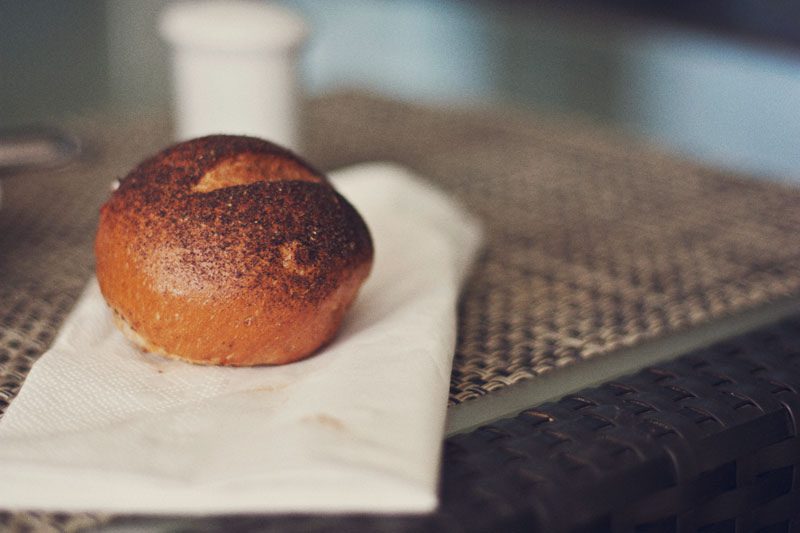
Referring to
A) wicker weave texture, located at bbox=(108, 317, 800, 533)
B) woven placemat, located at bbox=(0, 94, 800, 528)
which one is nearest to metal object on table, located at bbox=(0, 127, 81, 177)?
woven placemat, located at bbox=(0, 94, 800, 528)

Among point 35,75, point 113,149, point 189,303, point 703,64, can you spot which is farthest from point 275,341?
point 35,75

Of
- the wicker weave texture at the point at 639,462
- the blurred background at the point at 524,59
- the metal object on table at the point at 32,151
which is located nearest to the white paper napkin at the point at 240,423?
the wicker weave texture at the point at 639,462

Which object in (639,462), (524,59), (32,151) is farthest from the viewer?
(524,59)

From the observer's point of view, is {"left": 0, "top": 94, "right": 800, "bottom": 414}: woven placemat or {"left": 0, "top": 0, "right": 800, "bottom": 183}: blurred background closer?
{"left": 0, "top": 94, "right": 800, "bottom": 414}: woven placemat

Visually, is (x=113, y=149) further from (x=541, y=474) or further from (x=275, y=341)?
(x=541, y=474)

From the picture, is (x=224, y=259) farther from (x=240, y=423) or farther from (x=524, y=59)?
(x=524, y=59)

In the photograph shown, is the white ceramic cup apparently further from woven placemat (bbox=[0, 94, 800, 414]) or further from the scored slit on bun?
the scored slit on bun

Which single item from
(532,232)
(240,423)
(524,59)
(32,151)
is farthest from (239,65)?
(524,59)
